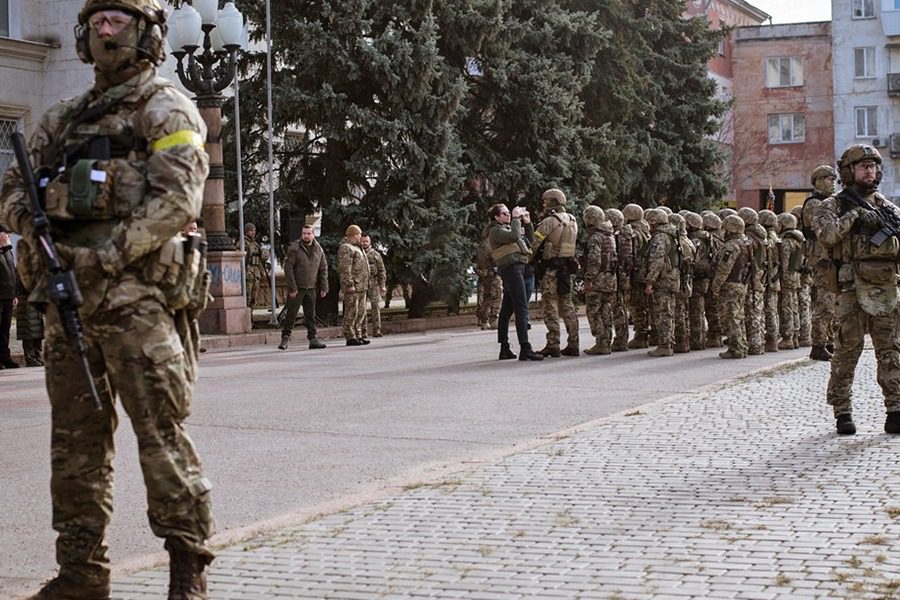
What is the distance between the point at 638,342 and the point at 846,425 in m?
10.7

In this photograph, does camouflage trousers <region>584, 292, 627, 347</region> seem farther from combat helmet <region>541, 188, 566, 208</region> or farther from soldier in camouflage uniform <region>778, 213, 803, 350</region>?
soldier in camouflage uniform <region>778, 213, 803, 350</region>

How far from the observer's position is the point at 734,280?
61.5 feet

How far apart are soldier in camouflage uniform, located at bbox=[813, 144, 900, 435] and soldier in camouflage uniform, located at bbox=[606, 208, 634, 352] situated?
9411 mm

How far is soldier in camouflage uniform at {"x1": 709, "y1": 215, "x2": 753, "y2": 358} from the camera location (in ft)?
61.0

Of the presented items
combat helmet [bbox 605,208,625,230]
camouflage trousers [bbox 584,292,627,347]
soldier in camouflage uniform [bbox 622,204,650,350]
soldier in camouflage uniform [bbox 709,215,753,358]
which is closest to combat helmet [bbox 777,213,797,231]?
soldier in camouflage uniform [bbox 709,215,753,358]

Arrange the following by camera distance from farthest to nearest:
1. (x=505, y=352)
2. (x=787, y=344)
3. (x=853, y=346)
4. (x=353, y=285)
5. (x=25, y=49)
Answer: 1. (x=25, y=49)
2. (x=353, y=285)
3. (x=787, y=344)
4. (x=505, y=352)
5. (x=853, y=346)

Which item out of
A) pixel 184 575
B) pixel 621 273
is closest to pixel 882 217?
pixel 184 575

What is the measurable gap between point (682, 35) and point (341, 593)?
40.3m

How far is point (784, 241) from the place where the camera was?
20375 millimetres

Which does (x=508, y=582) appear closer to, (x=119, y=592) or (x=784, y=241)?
(x=119, y=592)

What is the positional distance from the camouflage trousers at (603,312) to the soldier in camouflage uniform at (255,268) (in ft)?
32.5

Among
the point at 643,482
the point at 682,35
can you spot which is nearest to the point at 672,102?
the point at 682,35

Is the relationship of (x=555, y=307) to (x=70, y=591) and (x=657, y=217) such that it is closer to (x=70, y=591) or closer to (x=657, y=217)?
(x=657, y=217)

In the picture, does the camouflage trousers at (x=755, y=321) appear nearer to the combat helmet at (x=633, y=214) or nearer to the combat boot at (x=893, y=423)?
the combat helmet at (x=633, y=214)
